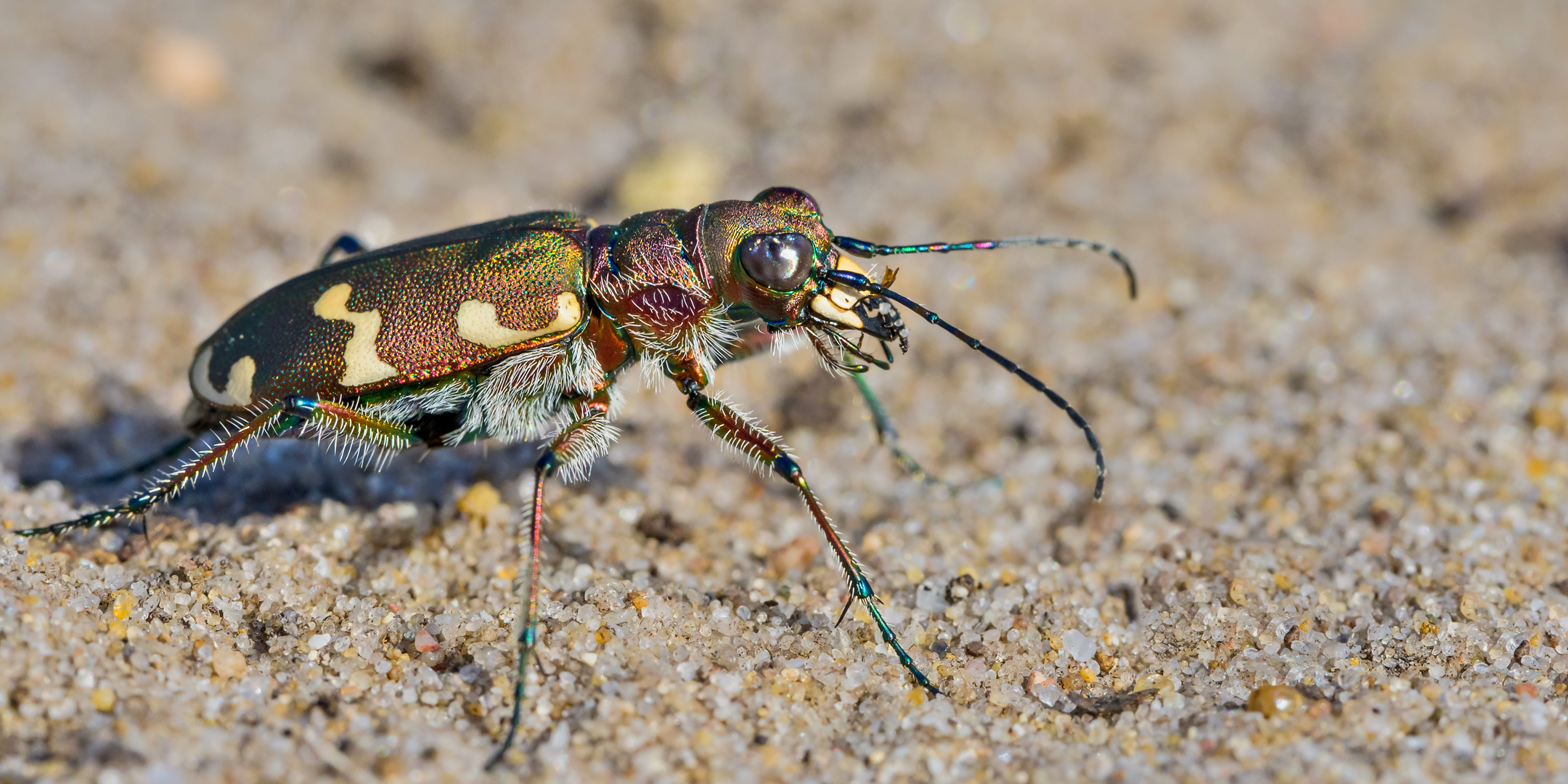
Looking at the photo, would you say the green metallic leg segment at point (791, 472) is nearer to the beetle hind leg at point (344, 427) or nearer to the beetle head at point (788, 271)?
the beetle head at point (788, 271)

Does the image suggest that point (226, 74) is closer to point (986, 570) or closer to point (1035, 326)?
point (1035, 326)

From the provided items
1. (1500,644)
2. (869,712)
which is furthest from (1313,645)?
(869,712)

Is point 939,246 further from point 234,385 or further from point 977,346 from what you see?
point 234,385

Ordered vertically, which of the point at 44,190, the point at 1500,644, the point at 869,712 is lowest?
the point at 869,712

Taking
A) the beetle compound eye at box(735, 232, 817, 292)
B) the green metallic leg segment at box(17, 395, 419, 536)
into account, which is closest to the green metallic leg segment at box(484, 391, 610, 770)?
the green metallic leg segment at box(17, 395, 419, 536)

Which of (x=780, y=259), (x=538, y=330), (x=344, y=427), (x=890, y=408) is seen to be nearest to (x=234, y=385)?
(x=344, y=427)

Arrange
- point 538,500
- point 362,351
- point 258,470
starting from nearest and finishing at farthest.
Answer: point 538,500
point 362,351
point 258,470
